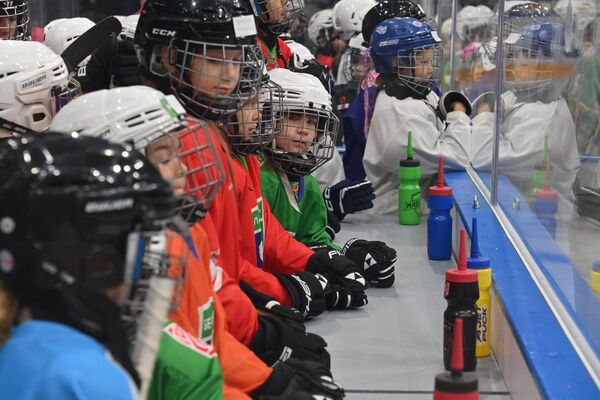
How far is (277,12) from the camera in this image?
4008mm

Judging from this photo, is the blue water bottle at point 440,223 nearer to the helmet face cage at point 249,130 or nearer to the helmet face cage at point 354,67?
the helmet face cage at point 249,130

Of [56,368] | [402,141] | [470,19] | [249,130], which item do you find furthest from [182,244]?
[470,19]

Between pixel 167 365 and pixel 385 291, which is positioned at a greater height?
pixel 167 365

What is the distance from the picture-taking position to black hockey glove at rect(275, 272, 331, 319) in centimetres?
280

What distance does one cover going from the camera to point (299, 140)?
320 cm

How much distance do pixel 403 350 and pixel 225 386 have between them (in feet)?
2.34

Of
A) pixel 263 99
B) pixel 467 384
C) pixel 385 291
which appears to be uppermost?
pixel 263 99

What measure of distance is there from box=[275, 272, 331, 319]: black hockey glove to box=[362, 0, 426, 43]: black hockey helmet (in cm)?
225

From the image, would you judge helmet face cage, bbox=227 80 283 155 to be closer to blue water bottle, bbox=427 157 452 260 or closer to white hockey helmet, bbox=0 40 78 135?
white hockey helmet, bbox=0 40 78 135

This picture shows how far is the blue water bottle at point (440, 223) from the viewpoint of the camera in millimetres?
3424

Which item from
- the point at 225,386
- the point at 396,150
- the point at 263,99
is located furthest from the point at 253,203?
the point at 396,150

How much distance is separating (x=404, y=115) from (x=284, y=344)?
78.3 inches

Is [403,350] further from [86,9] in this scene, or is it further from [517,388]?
[86,9]

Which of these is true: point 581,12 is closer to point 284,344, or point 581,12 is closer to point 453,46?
point 284,344
